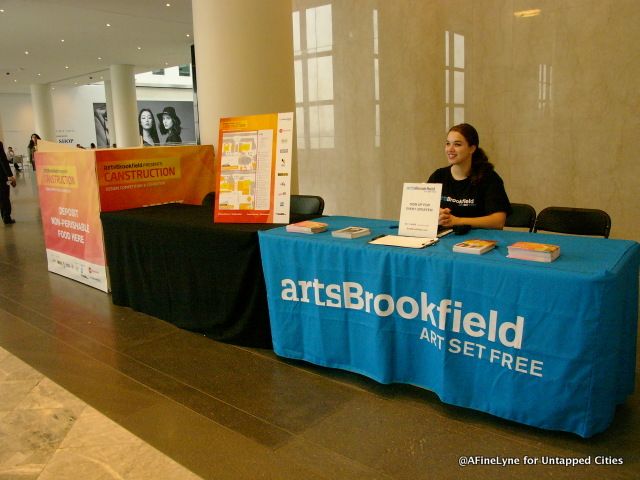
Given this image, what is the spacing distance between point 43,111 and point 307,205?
23369 mm

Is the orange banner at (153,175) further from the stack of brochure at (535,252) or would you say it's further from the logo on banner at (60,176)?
the stack of brochure at (535,252)

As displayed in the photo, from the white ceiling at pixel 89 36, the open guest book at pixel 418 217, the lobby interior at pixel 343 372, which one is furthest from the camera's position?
the white ceiling at pixel 89 36

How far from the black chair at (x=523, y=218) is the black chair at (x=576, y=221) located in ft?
0.20

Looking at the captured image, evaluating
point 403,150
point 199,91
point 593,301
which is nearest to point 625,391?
point 593,301

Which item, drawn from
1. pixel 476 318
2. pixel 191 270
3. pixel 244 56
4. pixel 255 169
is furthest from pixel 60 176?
pixel 476 318

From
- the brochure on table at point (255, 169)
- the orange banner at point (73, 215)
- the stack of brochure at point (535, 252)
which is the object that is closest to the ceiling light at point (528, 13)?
the brochure on table at point (255, 169)

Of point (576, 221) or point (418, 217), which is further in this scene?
point (576, 221)

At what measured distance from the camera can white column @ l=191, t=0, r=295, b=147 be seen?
14.4 feet

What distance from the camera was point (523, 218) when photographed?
3418mm

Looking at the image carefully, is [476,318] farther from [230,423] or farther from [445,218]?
[230,423]

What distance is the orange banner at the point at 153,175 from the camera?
13.9 feet

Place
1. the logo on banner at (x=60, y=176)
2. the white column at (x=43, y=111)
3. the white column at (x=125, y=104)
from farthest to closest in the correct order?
1. the white column at (x=43, y=111)
2. the white column at (x=125, y=104)
3. the logo on banner at (x=60, y=176)

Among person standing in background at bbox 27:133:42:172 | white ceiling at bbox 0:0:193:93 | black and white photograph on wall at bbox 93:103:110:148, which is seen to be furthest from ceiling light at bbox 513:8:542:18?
black and white photograph on wall at bbox 93:103:110:148

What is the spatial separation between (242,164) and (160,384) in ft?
4.80
